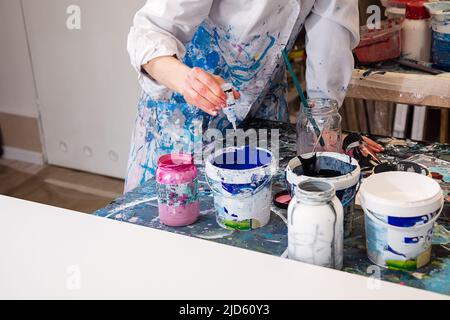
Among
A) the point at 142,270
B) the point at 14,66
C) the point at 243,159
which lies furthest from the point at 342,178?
the point at 14,66

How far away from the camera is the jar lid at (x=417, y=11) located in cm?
209

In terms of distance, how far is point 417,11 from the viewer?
6.88 feet

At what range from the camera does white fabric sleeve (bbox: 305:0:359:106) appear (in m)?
1.46

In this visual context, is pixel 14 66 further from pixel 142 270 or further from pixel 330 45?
pixel 142 270

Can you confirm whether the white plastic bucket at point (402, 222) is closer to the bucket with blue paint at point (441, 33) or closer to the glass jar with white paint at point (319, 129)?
the glass jar with white paint at point (319, 129)

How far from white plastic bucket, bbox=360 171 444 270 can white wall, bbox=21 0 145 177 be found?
Result: 1.96 meters

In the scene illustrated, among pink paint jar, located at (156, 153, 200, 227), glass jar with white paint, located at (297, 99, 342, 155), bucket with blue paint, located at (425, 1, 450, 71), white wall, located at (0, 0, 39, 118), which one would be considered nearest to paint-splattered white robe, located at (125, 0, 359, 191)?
glass jar with white paint, located at (297, 99, 342, 155)

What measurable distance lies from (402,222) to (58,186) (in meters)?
2.46

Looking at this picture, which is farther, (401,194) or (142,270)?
(401,194)

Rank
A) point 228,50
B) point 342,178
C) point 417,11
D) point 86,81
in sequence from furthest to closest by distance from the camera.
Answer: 1. point 86,81
2. point 417,11
3. point 228,50
4. point 342,178

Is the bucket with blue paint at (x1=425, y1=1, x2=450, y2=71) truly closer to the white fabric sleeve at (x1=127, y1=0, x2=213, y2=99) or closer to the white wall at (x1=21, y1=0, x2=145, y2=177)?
the white fabric sleeve at (x1=127, y1=0, x2=213, y2=99)

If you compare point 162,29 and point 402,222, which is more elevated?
point 162,29

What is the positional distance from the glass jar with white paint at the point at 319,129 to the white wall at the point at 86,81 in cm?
155

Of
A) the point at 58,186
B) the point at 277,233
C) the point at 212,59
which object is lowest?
the point at 58,186
